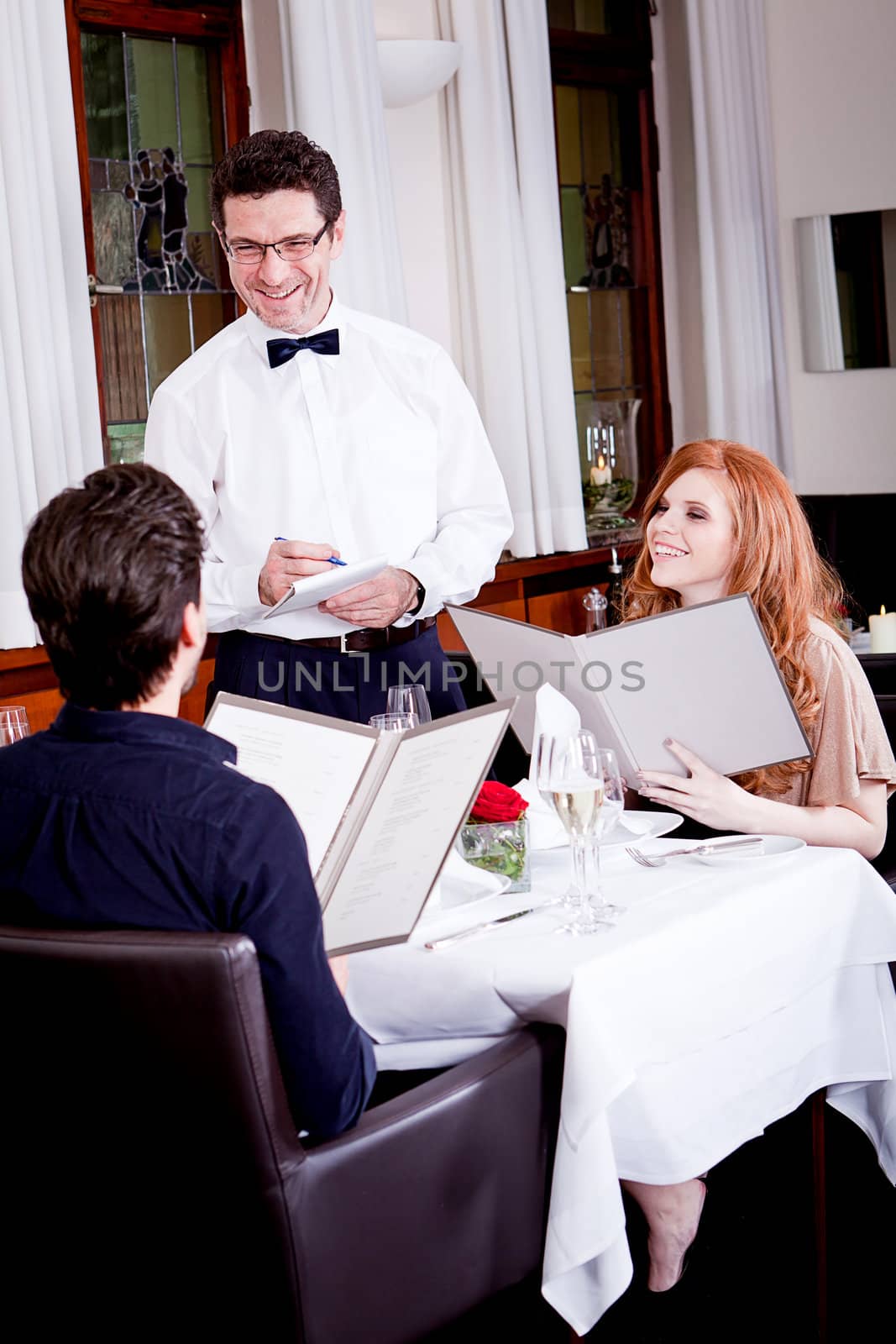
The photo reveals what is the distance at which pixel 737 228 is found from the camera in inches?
229

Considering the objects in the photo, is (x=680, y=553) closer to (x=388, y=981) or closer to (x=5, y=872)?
(x=388, y=981)

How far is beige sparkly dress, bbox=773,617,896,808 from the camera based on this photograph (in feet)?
7.02

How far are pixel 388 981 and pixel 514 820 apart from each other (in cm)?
28

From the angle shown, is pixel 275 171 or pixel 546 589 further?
pixel 546 589

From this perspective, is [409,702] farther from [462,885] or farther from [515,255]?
[515,255]

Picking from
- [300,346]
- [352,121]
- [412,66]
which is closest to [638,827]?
[300,346]

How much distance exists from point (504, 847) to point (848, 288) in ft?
15.8

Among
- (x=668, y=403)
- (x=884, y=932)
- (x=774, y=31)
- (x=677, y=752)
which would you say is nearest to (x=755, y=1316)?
(x=884, y=932)

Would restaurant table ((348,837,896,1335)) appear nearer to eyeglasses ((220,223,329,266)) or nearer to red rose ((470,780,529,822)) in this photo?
red rose ((470,780,529,822))

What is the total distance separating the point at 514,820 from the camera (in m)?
1.88

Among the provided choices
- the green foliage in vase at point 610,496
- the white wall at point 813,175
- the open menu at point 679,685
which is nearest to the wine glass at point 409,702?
the open menu at point 679,685

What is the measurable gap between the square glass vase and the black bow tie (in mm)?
1156

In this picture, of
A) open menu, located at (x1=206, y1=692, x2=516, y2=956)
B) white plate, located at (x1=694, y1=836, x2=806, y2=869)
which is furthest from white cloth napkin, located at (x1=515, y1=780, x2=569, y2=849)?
open menu, located at (x1=206, y1=692, x2=516, y2=956)

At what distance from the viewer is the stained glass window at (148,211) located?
3.95 meters
